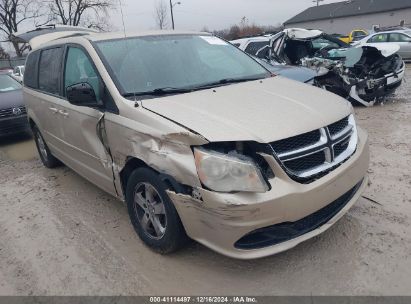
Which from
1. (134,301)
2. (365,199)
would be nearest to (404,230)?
(365,199)

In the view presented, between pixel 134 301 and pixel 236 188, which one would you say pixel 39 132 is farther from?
pixel 236 188

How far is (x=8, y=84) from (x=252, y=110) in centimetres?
783

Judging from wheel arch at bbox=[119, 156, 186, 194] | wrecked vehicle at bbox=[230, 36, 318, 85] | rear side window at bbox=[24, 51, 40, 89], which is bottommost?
wrecked vehicle at bbox=[230, 36, 318, 85]

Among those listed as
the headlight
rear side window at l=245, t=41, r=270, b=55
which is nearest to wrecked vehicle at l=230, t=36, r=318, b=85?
rear side window at l=245, t=41, r=270, b=55

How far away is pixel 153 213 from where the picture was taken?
3053 mm

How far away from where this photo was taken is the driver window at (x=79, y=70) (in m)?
3.46

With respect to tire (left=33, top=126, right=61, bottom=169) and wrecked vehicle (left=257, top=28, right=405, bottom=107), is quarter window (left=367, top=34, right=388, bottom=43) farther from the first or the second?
tire (left=33, top=126, right=61, bottom=169)

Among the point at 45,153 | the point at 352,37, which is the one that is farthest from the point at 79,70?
the point at 352,37

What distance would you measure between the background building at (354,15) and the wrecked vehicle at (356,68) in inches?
1796

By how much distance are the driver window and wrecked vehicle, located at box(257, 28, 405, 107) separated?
18.7 feet

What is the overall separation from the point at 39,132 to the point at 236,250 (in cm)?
408

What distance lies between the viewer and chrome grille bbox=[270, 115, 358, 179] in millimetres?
2566

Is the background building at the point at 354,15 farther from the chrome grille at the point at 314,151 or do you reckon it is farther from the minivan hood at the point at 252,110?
the chrome grille at the point at 314,151

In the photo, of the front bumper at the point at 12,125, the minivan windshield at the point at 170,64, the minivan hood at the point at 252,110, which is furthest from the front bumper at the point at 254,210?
the front bumper at the point at 12,125
